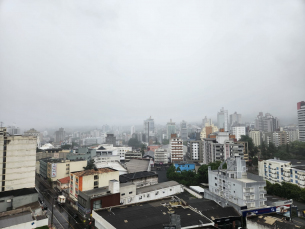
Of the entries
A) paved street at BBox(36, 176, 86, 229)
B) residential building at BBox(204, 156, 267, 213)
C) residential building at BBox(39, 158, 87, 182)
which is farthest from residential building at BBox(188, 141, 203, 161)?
paved street at BBox(36, 176, 86, 229)

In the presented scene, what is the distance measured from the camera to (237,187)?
18.2 m

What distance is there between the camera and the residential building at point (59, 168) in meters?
29.7

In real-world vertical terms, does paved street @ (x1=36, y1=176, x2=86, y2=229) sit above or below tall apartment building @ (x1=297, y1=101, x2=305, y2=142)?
below

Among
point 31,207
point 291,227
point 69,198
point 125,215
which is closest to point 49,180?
point 69,198

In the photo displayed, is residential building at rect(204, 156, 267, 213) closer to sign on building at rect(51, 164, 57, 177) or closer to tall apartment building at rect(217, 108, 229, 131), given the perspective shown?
sign on building at rect(51, 164, 57, 177)

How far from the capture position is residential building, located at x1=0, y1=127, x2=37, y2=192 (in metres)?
21.0

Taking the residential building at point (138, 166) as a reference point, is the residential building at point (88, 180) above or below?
above

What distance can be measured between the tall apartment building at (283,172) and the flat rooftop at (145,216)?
696 inches

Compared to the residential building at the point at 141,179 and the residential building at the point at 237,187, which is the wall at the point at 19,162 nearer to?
the residential building at the point at 141,179

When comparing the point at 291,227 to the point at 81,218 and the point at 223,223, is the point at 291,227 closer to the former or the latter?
the point at 223,223

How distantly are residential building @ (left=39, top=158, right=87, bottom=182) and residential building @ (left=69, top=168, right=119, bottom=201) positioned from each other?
9.02 meters

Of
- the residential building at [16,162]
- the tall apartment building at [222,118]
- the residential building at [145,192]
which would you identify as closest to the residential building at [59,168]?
the residential building at [16,162]

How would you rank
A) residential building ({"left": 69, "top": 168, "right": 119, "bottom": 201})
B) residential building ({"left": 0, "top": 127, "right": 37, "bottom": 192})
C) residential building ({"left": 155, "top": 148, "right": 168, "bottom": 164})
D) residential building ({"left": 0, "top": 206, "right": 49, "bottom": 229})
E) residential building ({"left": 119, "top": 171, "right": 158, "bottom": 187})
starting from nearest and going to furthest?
residential building ({"left": 0, "top": 206, "right": 49, "bottom": 229}) → residential building ({"left": 69, "top": 168, "right": 119, "bottom": 201}) → residential building ({"left": 0, "top": 127, "right": 37, "bottom": 192}) → residential building ({"left": 119, "top": 171, "right": 158, "bottom": 187}) → residential building ({"left": 155, "top": 148, "right": 168, "bottom": 164})

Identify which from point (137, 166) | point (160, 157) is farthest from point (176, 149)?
point (137, 166)
